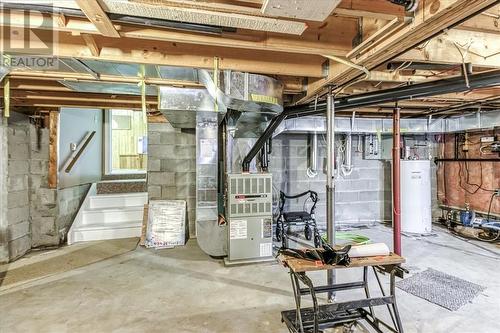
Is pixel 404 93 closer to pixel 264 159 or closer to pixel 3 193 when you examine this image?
pixel 264 159

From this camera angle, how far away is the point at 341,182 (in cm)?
514

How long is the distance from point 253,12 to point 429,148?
5.33 metres

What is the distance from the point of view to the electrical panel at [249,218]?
3312 mm

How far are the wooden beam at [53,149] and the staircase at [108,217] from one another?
71 centimetres

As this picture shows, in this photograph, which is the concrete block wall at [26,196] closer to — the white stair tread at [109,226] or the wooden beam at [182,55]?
the white stair tread at [109,226]

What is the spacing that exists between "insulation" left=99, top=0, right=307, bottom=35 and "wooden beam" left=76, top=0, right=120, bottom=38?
0.04 m

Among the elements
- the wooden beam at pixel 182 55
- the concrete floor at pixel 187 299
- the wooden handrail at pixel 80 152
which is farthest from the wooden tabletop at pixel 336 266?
the wooden handrail at pixel 80 152

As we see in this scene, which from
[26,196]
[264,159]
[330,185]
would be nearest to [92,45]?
[330,185]

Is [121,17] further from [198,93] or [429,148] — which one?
[429,148]

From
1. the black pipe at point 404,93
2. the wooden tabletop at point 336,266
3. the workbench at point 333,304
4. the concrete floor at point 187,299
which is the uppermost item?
the black pipe at point 404,93

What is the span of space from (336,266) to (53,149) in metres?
4.12

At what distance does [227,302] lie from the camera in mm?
2438

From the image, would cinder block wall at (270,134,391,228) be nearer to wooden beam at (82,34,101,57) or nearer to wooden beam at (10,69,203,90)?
wooden beam at (10,69,203,90)

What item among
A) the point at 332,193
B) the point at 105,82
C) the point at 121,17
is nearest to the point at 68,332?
the point at 105,82
